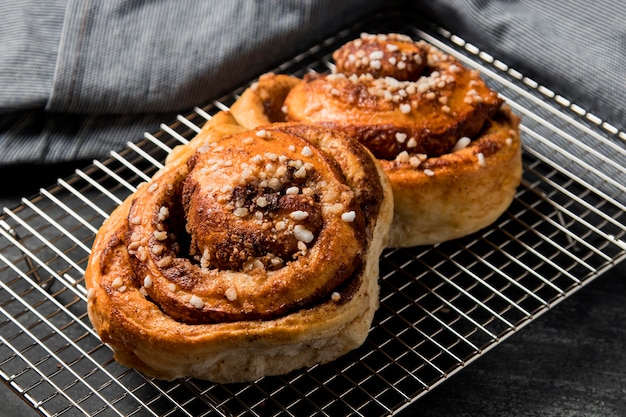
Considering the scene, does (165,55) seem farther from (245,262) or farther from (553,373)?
(553,373)

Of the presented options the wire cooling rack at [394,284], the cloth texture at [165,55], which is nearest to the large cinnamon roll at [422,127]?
the wire cooling rack at [394,284]

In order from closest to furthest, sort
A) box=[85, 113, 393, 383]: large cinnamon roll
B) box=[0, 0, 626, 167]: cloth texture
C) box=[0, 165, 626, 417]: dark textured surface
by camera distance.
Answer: box=[85, 113, 393, 383]: large cinnamon roll < box=[0, 165, 626, 417]: dark textured surface < box=[0, 0, 626, 167]: cloth texture

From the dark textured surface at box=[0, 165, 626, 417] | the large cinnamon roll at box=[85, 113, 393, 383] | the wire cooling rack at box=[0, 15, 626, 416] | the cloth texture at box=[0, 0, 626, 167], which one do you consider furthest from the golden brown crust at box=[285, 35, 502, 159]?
the dark textured surface at box=[0, 165, 626, 417]

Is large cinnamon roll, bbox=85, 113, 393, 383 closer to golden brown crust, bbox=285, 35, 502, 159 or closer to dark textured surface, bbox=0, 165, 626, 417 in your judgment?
golden brown crust, bbox=285, 35, 502, 159

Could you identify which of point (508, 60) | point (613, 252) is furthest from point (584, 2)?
point (613, 252)

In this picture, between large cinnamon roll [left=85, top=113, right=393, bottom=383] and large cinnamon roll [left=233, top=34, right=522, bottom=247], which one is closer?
large cinnamon roll [left=85, top=113, right=393, bottom=383]

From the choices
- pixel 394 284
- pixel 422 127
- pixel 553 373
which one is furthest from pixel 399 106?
pixel 553 373

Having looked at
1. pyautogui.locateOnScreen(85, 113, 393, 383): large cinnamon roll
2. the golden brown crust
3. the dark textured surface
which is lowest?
the dark textured surface
